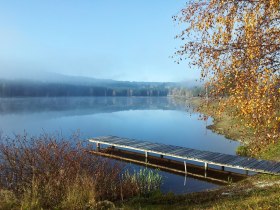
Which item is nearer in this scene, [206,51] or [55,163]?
[206,51]

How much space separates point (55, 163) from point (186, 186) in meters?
11.9

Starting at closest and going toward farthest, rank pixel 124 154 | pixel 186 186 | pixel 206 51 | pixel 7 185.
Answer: pixel 206 51, pixel 7 185, pixel 186 186, pixel 124 154

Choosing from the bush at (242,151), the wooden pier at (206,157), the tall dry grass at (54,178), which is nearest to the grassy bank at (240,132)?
the bush at (242,151)

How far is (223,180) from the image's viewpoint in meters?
26.1

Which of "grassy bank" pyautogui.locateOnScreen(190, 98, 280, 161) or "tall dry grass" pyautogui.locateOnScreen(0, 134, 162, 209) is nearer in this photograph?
"grassy bank" pyautogui.locateOnScreen(190, 98, 280, 161)

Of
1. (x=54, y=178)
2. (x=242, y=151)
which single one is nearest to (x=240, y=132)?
(x=242, y=151)

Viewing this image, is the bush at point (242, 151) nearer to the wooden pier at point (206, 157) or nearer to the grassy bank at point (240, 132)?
the grassy bank at point (240, 132)

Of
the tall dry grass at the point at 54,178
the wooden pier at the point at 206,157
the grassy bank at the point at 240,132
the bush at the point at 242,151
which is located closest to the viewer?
the grassy bank at the point at 240,132

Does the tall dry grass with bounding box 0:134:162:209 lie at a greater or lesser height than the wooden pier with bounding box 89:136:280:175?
greater

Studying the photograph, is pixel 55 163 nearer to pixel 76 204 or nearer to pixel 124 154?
pixel 76 204

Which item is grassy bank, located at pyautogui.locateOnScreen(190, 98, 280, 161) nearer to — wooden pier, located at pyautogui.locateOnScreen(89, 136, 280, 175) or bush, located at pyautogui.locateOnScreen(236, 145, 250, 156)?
bush, located at pyautogui.locateOnScreen(236, 145, 250, 156)

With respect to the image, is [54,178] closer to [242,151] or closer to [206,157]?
[206,157]

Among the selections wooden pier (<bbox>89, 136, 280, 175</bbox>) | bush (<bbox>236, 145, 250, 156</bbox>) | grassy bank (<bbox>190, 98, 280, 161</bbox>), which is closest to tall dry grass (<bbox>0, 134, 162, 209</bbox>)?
grassy bank (<bbox>190, 98, 280, 161</bbox>)

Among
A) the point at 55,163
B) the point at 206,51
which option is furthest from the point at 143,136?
the point at 206,51
